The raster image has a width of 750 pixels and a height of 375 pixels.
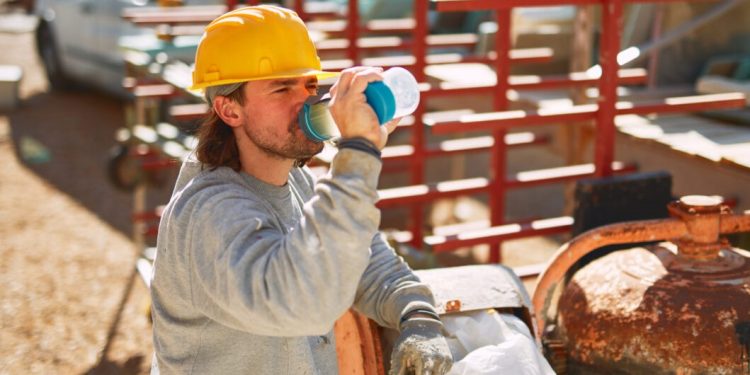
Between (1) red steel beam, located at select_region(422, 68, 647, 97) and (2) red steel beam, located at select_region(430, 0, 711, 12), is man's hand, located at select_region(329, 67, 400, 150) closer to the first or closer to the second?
(2) red steel beam, located at select_region(430, 0, 711, 12)

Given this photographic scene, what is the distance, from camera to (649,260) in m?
3.01

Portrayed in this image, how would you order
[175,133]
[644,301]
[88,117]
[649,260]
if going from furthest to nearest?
[88,117]
[175,133]
[649,260]
[644,301]

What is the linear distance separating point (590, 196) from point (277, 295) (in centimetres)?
225

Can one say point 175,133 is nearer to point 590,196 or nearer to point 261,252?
point 590,196

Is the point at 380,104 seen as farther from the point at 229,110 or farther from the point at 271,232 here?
the point at 229,110

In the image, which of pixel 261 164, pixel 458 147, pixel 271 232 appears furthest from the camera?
pixel 458 147

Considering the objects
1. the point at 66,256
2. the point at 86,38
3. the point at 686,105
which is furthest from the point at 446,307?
the point at 86,38

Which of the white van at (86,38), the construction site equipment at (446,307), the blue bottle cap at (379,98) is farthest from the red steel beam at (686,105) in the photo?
the white van at (86,38)

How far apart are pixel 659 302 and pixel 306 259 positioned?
1.38 m

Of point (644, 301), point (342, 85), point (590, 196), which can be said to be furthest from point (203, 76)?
point (590, 196)

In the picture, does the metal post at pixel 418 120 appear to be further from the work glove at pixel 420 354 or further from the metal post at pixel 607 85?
the work glove at pixel 420 354

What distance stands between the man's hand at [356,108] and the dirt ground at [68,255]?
10.3 feet

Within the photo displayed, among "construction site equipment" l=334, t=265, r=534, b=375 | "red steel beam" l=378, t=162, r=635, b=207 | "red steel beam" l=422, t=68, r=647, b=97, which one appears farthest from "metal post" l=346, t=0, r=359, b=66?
"construction site equipment" l=334, t=265, r=534, b=375

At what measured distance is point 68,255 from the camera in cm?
632
